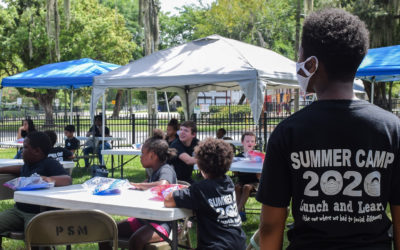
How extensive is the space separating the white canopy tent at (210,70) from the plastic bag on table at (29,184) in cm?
372

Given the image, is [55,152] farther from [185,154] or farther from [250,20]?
[250,20]

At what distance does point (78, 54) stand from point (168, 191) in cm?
2404

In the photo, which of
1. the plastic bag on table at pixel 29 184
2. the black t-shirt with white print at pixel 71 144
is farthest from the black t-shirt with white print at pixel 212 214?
the black t-shirt with white print at pixel 71 144

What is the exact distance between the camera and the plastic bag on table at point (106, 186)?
402cm

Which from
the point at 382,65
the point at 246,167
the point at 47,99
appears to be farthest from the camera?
the point at 47,99

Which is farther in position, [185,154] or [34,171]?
[185,154]

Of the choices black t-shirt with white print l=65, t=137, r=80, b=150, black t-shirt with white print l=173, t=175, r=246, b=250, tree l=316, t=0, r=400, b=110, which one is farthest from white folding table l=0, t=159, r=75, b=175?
tree l=316, t=0, r=400, b=110

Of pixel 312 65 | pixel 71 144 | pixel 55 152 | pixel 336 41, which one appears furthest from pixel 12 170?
pixel 71 144

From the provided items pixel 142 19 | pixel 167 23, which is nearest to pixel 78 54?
pixel 167 23

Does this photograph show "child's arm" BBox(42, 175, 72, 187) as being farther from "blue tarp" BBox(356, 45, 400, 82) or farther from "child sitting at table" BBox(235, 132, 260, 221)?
"blue tarp" BBox(356, 45, 400, 82)

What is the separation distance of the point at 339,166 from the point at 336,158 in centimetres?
3

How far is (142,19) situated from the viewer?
1173 cm

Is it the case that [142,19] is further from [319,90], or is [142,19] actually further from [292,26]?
[292,26]

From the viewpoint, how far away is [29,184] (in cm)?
421
